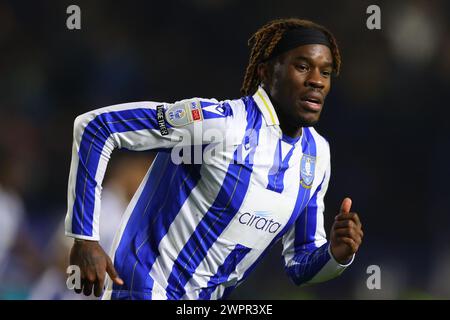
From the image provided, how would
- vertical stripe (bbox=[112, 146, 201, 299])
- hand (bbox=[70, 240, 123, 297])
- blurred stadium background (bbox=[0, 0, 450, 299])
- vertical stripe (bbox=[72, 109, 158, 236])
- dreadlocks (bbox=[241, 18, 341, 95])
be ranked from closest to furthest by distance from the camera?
hand (bbox=[70, 240, 123, 297]), vertical stripe (bbox=[72, 109, 158, 236]), vertical stripe (bbox=[112, 146, 201, 299]), dreadlocks (bbox=[241, 18, 341, 95]), blurred stadium background (bbox=[0, 0, 450, 299])

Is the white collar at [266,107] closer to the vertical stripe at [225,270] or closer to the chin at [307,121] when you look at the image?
the chin at [307,121]

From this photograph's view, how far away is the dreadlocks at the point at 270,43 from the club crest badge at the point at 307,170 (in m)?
0.47

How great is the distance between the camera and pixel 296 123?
4.09 metres

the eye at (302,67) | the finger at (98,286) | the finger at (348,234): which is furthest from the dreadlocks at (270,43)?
the finger at (98,286)

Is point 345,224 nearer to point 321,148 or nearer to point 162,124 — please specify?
point 321,148

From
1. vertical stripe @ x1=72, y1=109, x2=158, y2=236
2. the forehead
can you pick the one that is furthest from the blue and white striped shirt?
the forehead

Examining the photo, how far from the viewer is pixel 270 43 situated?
13.9 feet

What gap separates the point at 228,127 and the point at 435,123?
4.41m

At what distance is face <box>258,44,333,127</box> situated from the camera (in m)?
4.06

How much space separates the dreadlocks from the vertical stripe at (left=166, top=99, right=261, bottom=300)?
1.98 feet

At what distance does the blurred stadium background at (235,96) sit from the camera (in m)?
7.35

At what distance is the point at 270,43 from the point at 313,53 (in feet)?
0.83

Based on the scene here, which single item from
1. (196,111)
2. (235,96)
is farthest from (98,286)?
(235,96)

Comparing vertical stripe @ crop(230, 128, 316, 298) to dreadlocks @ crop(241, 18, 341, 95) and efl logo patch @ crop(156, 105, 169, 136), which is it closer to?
dreadlocks @ crop(241, 18, 341, 95)
